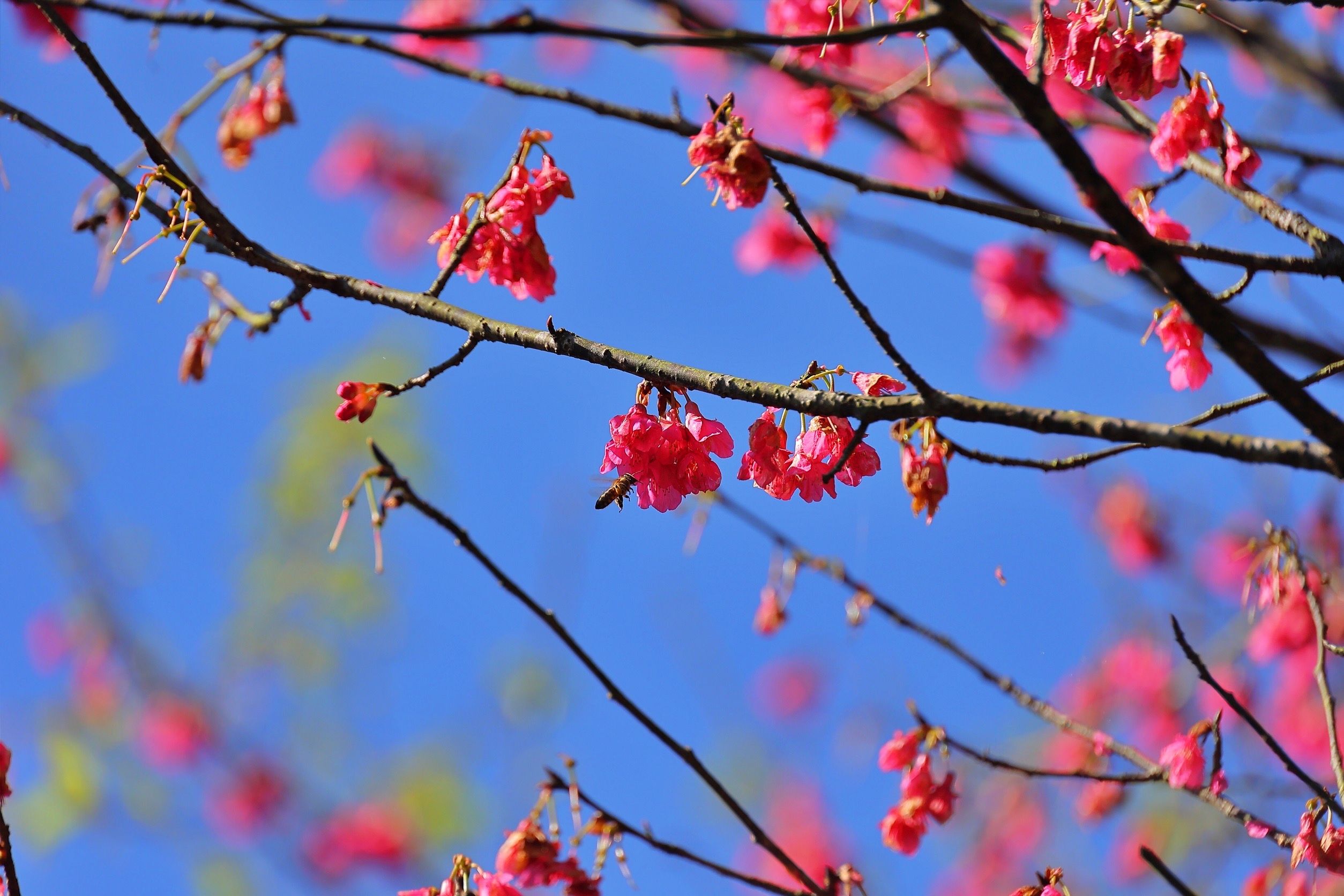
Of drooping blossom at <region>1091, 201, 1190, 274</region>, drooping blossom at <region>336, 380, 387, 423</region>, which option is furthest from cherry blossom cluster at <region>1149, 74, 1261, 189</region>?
drooping blossom at <region>336, 380, 387, 423</region>

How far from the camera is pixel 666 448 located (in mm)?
1806

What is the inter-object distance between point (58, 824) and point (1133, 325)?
803cm

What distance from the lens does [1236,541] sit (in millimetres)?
6402

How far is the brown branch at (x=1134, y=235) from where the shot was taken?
4.28ft

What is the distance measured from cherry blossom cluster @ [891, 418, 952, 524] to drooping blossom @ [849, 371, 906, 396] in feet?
0.82

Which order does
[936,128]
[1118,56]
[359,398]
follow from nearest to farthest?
[359,398] < [1118,56] < [936,128]

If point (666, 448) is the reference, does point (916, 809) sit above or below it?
below

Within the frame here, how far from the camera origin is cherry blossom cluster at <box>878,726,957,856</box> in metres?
2.70

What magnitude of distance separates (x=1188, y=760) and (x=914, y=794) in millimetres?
690

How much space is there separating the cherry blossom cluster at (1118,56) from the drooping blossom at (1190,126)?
0.08m

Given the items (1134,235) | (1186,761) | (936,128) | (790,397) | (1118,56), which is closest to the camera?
(1134,235)

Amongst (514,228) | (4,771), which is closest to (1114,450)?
(514,228)

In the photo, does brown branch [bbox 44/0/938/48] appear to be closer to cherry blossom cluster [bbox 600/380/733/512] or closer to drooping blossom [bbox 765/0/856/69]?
cherry blossom cluster [bbox 600/380/733/512]

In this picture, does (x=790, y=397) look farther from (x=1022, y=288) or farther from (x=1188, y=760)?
(x=1022, y=288)
